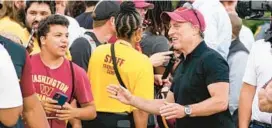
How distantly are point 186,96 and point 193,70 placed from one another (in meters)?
0.21

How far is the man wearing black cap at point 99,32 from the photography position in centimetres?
699

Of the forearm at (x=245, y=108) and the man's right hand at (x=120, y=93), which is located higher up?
the man's right hand at (x=120, y=93)

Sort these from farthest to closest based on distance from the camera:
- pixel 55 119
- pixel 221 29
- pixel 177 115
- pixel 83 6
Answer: pixel 83 6 → pixel 221 29 → pixel 55 119 → pixel 177 115

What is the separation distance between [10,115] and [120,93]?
79.7 inches

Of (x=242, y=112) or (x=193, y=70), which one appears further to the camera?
(x=242, y=112)

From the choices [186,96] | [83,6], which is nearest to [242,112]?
[186,96]

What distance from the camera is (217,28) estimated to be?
7.65m

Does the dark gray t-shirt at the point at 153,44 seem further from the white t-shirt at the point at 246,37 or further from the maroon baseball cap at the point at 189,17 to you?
the white t-shirt at the point at 246,37

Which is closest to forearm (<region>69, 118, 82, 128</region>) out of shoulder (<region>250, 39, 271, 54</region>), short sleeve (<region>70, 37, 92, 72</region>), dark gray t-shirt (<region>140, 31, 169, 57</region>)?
short sleeve (<region>70, 37, 92, 72</region>)

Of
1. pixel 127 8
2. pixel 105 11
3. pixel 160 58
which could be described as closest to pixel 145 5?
pixel 105 11

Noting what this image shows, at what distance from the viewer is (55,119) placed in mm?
6184

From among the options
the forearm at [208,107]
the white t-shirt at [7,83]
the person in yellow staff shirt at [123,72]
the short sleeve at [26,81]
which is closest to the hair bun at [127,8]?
the person in yellow staff shirt at [123,72]

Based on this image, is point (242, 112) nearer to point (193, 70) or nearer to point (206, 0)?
point (193, 70)

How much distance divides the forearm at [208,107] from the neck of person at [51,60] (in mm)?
1330
